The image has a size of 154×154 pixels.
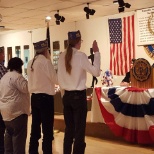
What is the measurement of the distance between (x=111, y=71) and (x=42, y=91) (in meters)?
4.29

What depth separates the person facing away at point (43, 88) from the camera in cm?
357

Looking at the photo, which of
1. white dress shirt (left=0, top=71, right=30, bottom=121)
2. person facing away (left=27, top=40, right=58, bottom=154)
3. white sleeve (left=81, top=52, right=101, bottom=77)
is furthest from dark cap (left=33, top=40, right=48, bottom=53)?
white sleeve (left=81, top=52, right=101, bottom=77)

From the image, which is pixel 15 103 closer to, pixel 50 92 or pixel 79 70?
pixel 50 92

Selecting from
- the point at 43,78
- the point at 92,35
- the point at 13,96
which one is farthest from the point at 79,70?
the point at 92,35

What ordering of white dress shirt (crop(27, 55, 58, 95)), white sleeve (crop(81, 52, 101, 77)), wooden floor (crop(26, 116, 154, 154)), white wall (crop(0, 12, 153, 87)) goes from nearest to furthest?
white sleeve (crop(81, 52, 101, 77)) → white dress shirt (crop(27, 55, 58, 95)) → wooden floor (crop(26, 116, 154, 154)) → white wall (crop(0, 12, 153, 87))

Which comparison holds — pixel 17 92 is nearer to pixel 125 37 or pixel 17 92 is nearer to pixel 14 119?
pixel 14 119

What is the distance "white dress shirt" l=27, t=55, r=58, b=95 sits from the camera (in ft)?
11.7

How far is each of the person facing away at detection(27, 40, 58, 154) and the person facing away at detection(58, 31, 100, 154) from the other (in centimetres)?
23

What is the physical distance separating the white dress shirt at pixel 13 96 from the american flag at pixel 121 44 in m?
4.32

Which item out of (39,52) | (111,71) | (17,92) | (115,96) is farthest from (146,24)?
(17,92)

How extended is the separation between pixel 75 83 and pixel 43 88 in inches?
18.6

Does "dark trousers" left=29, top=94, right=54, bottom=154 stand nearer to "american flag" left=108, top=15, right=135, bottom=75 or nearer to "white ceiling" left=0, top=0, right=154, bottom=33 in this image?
"white ceiling" left=0, top=0, right=154, bottom=33

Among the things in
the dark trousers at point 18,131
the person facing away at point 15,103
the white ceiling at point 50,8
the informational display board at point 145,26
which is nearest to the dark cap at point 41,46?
the person facing away at point 15,103

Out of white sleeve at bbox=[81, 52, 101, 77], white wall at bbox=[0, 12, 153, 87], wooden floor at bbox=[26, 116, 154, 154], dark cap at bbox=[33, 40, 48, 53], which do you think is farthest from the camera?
white wall at bbox=[0, 12, 153, 87]
